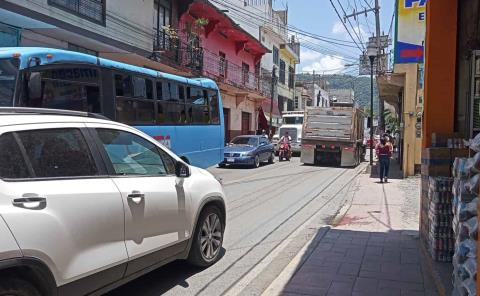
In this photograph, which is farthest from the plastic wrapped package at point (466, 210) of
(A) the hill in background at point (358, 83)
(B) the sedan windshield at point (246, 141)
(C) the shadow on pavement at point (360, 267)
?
(A) the hill in background at point (358, 83)

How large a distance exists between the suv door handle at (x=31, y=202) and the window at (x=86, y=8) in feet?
42.5

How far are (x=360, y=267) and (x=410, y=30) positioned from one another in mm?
12208

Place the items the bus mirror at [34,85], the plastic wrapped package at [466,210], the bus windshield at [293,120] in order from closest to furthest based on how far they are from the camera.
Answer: the plastic wrapped package at [466,210]
the bus mirror at [34,85]
the bus windshield at [293,120]

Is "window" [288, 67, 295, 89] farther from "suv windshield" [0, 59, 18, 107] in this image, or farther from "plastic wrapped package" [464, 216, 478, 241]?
"plastic wrapped package" [464, 216, 478, 241]

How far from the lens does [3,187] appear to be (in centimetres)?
327

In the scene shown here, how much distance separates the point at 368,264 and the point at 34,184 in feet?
13.5

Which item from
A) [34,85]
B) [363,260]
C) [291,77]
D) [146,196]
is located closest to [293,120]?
[291,77]

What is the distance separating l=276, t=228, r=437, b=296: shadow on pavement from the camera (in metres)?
5.17

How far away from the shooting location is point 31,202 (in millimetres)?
3398

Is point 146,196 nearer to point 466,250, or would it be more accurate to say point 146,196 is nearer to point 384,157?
point 466,250

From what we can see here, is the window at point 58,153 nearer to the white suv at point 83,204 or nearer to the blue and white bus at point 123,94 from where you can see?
the white suv at point 83,204

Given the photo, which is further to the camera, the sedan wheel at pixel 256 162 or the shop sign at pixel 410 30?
the sedan wheel at pixel 256 162

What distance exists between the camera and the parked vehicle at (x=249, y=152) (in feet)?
71.0

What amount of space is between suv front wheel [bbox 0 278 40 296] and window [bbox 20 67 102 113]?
18.4ft
